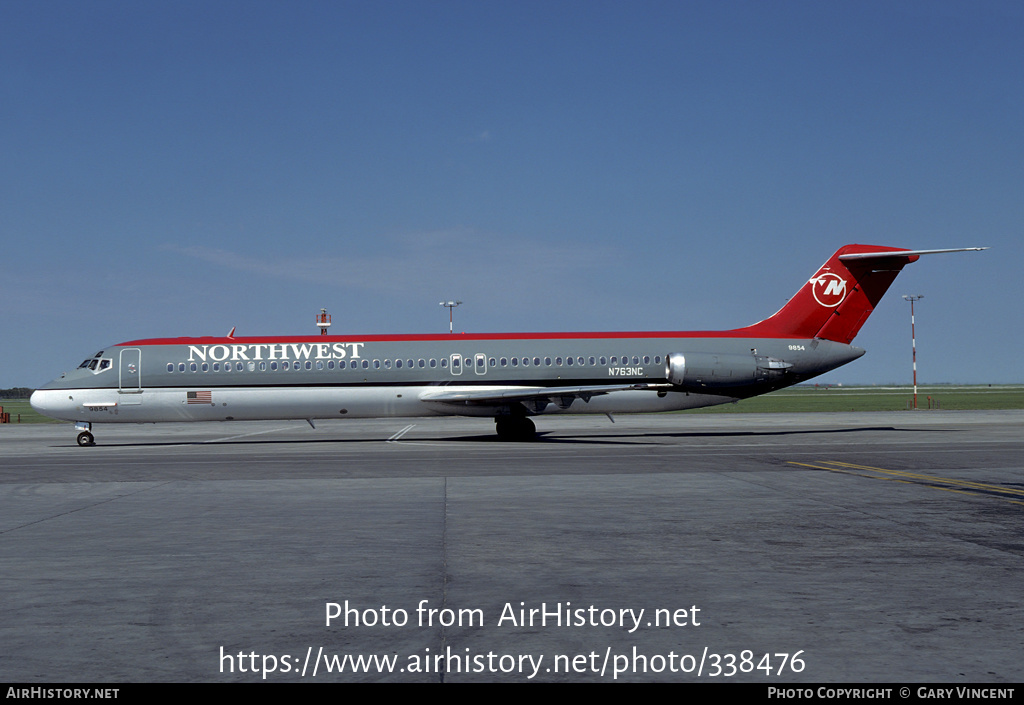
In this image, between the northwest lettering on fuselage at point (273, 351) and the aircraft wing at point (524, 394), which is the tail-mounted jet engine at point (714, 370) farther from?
the northwest lettering on fuselage at point (273, 351)

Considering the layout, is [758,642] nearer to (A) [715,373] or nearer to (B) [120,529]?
(B) [120,529]

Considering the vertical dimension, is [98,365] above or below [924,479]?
above

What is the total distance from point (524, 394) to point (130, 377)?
1444 centimetres

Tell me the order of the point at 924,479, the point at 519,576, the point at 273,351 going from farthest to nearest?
the point at 273,351, the point at 924,479, the point at 519,576

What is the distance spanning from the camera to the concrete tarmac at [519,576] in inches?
209

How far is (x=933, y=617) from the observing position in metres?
6.21

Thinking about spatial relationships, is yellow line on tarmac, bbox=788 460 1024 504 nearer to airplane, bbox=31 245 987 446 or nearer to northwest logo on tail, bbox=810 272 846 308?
airplane, bbox=31 245 987 446

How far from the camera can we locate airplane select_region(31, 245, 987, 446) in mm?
Result: 30234

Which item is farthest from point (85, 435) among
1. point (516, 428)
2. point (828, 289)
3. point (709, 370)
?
point (828, 289)

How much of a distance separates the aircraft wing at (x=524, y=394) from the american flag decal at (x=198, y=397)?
25.4 feet

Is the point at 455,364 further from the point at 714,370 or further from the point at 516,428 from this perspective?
the point at 714,370

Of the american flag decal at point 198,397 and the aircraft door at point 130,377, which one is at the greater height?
the aircraft door at point 130,377

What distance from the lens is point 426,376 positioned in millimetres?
31109

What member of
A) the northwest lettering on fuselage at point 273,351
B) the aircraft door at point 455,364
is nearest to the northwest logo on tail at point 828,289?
the aircraft door at point 455,364
